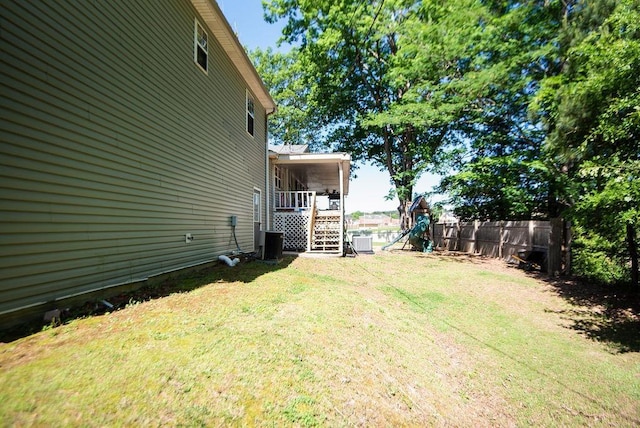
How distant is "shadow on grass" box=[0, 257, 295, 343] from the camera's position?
9.63 feet

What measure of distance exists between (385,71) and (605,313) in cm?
1653

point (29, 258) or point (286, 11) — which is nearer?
point (29, 258)

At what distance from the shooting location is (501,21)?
412 inches

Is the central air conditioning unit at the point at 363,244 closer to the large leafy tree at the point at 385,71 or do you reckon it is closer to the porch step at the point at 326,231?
the porch step at the point at 326,231

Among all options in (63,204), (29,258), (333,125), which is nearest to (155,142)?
(63,204)

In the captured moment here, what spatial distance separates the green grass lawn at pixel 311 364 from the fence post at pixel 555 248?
9.25 ft

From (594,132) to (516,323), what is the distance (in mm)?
4109

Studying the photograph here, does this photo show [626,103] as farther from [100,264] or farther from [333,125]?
[333,125]

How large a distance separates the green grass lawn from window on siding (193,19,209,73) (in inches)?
202

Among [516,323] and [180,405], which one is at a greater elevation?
[180,405]

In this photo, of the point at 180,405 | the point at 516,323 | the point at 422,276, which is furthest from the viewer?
the point at 422,276

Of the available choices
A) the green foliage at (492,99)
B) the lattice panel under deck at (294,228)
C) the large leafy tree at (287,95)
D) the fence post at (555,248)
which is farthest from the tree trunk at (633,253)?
the large leafy tree at (287,95)

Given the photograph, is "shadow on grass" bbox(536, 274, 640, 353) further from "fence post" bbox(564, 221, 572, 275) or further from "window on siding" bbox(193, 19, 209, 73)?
"window on siding" bbox(193, 19, 209, 73)

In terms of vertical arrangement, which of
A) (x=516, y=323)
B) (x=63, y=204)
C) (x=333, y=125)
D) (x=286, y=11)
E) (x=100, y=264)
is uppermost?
(x=286, y=11)
